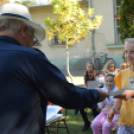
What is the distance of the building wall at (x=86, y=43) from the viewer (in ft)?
46.3

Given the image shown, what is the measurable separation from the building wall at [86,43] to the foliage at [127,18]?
7.20 metres

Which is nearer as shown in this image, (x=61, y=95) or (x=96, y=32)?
(x=61, y=95)

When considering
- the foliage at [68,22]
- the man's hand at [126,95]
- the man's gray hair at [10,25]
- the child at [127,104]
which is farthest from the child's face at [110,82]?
the foliage at [68,22]

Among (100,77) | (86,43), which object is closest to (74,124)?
(100,77)

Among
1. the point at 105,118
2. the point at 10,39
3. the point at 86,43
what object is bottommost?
the point at 105,118

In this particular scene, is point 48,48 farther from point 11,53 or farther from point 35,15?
point 11,53

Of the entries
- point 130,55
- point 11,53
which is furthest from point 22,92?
point 130,55

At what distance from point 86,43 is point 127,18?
8404mm

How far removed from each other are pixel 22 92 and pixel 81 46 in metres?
14.4

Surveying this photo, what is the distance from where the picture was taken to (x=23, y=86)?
136 centimetres

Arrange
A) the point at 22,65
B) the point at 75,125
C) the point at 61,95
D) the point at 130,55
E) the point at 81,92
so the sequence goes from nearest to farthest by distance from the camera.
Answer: the point at 22,65
the point at 61,95
the point at 81,92
the point at 130,55
the point at 75,125

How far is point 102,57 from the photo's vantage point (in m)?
14.4

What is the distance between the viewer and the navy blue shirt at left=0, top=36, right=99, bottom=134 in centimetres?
135

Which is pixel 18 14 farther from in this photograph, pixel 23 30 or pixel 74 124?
pixel 74 124
